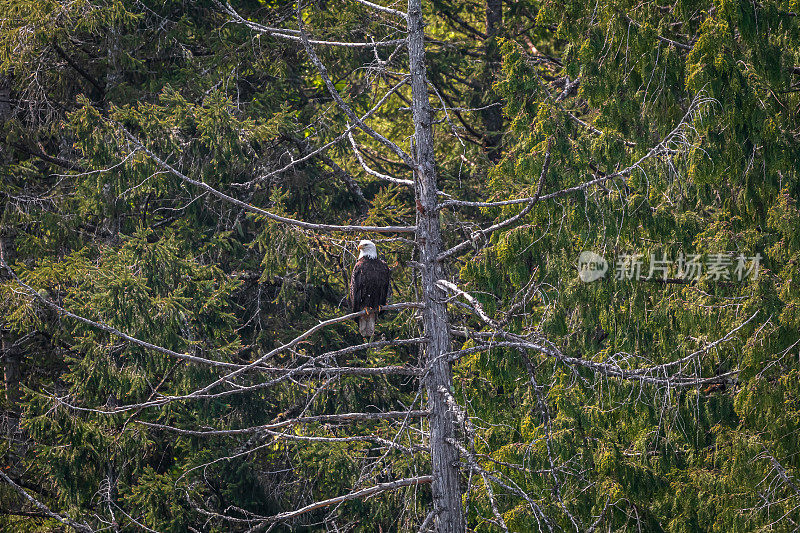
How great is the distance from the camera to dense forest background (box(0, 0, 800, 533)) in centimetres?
671

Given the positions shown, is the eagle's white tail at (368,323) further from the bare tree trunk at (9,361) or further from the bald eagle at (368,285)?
the bare tree trunk at (9,361)

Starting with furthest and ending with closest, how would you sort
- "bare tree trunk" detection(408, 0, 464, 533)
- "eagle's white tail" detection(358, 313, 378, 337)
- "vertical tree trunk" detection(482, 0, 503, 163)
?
"vertical tree trunk" detection(482, 0, 503, 163) → "eagle's white tail" detection(358, 313, 378, 337) → "bare tree trunk" detection(408, 0, 464, 533)

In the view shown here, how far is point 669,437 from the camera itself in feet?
25.0

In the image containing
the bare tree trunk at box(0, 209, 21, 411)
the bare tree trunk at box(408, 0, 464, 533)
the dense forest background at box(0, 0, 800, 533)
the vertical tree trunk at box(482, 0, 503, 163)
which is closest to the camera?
the bare tree trunk at box(408, 0, 464, 533)

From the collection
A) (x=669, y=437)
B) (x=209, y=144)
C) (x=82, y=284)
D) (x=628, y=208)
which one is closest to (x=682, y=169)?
(x=628, y=208)

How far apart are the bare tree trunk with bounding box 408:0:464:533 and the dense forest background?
0.06 metres

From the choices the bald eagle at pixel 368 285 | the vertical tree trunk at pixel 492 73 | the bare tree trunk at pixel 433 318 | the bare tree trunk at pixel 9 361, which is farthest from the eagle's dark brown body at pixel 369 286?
the bare tree trunk at pixel 9 361

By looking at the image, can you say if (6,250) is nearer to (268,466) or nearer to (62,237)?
(62,237)

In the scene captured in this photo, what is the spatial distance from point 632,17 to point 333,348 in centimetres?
516

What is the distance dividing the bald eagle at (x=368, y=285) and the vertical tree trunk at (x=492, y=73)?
3970mm

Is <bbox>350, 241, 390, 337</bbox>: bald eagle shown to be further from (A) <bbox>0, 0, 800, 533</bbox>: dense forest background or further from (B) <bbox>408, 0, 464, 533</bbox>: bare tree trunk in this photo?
(B) <bbox>408, 0, 464, 533</bbox>: bare tree trunk

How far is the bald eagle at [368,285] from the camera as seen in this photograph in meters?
7.09

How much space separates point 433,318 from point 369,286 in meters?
1.66

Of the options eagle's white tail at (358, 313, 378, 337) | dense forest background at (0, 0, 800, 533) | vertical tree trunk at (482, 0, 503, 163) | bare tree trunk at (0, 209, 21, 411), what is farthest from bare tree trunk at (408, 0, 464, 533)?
bare tree trunk at (0, 209, 21, 411)
